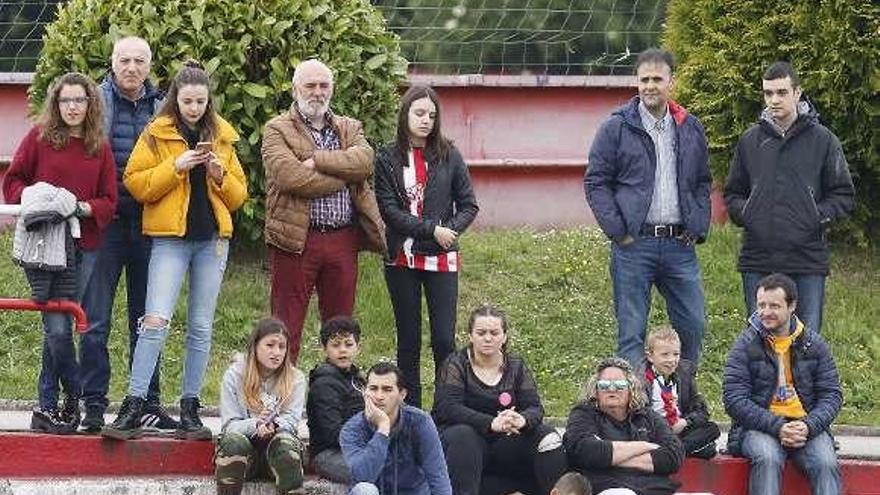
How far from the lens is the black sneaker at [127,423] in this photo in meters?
10.5

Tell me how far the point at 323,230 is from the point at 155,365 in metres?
1.10

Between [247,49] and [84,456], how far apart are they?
363 cm

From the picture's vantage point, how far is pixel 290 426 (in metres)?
10.4

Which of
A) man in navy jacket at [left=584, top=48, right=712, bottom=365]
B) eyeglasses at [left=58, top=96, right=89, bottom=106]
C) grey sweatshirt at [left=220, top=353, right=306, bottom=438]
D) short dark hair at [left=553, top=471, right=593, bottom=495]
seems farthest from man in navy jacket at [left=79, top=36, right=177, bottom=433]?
man in navy jacket at [left=584, top=48, right=712, bottom=365]

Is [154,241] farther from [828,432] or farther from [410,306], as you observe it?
[828,432]

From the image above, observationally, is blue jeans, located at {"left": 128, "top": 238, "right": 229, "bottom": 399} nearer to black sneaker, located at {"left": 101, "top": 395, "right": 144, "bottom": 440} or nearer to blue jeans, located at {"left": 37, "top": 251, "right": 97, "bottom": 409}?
black sneaker, located at {"left": 101, "top": 395, "right": 144, "bottom": 440}

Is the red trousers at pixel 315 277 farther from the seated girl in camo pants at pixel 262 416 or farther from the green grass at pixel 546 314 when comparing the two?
the green grass at pixel 546 314

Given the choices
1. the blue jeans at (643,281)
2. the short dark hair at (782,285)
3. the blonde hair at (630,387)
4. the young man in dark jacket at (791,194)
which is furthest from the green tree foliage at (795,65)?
the blonde hair at (630,387)

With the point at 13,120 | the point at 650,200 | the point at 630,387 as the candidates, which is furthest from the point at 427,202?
the point at 13,120

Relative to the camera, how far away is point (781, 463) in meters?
10.9

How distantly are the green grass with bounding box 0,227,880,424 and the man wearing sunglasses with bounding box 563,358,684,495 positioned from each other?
1.71 metres

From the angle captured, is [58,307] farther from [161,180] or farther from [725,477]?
[725,477]

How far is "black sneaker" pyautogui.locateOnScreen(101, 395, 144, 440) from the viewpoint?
10.5 metres

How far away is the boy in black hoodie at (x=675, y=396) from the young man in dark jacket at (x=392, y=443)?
128 centimetres
